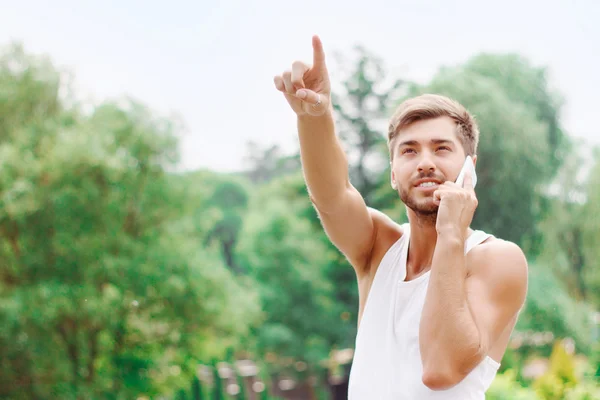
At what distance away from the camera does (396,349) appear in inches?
43.9

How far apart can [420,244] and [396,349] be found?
0.23 m

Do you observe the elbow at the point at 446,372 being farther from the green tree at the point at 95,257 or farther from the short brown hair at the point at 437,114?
the green tree at the point at 95,257

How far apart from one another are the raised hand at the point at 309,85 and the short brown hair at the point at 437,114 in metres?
0.15

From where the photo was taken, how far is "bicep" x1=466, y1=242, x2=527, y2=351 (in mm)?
1058

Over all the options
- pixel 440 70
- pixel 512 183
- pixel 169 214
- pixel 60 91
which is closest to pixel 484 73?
pixel 440 70

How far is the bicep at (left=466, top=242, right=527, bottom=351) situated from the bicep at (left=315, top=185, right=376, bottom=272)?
270 millimetres

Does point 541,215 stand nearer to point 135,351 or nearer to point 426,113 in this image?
point 135,351

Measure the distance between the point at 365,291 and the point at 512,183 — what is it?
11.6 m

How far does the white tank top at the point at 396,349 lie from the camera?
1.07 m

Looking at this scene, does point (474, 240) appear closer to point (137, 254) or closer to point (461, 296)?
point (461, 296)

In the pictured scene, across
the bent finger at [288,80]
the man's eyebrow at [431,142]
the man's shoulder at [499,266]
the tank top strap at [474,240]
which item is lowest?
the man's shoulder at [499,266]

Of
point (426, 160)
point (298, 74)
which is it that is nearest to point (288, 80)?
point (298, 74)

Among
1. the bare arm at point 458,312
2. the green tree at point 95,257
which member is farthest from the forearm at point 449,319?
the green tree at point 95,257

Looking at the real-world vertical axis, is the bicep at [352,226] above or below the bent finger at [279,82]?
below
